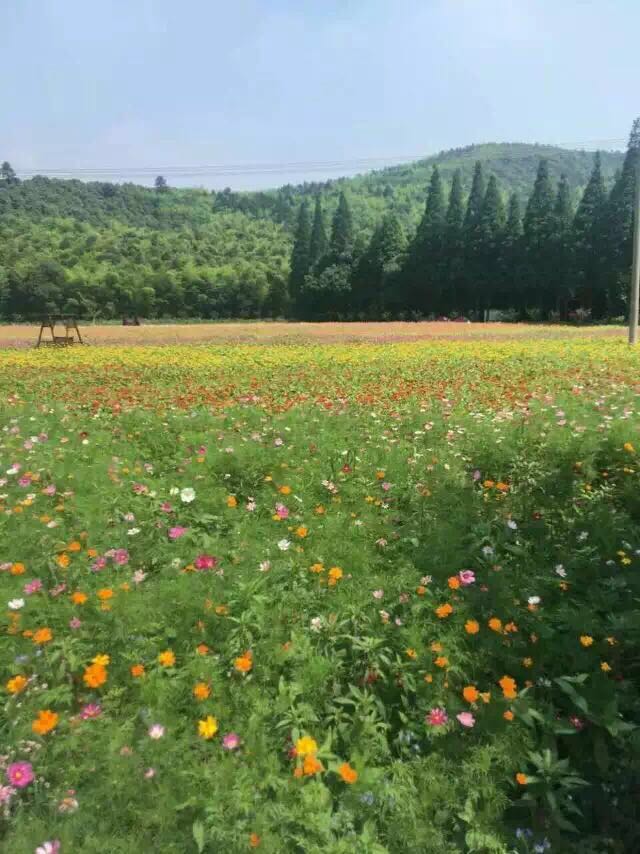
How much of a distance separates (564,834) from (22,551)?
2.94 m

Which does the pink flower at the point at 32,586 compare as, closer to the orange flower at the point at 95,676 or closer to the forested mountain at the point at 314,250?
the orange flower at the point at 95,676

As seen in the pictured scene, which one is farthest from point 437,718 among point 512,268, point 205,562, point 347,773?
point 512,268

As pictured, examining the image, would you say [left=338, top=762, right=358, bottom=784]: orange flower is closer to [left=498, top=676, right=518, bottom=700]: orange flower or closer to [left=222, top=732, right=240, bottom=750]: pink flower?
[left=222, top=732, right=240, bottom=750]: pink flower

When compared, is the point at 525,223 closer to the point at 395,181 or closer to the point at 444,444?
the point at 444,444

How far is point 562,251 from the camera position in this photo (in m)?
46.3

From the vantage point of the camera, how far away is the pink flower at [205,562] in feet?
10.1

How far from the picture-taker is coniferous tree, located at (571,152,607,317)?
4447cm

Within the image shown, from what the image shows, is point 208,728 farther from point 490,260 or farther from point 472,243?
point 472,243

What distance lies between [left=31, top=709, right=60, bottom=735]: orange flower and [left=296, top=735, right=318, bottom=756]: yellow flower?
3.05ft

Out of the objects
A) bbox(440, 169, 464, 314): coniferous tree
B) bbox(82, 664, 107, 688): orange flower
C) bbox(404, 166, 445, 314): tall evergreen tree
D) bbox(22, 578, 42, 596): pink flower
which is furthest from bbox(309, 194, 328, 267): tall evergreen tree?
bbox(82, 664, 107, 688): orange flower

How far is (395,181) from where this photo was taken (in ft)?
573

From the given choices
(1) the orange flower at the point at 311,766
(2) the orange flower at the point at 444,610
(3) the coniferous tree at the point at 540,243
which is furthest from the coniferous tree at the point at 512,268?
(1) the orange flower at the point at 311,766

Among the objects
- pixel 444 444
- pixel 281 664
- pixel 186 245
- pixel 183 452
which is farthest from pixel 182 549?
pixel 186 245

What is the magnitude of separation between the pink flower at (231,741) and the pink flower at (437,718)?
776 millimetres
